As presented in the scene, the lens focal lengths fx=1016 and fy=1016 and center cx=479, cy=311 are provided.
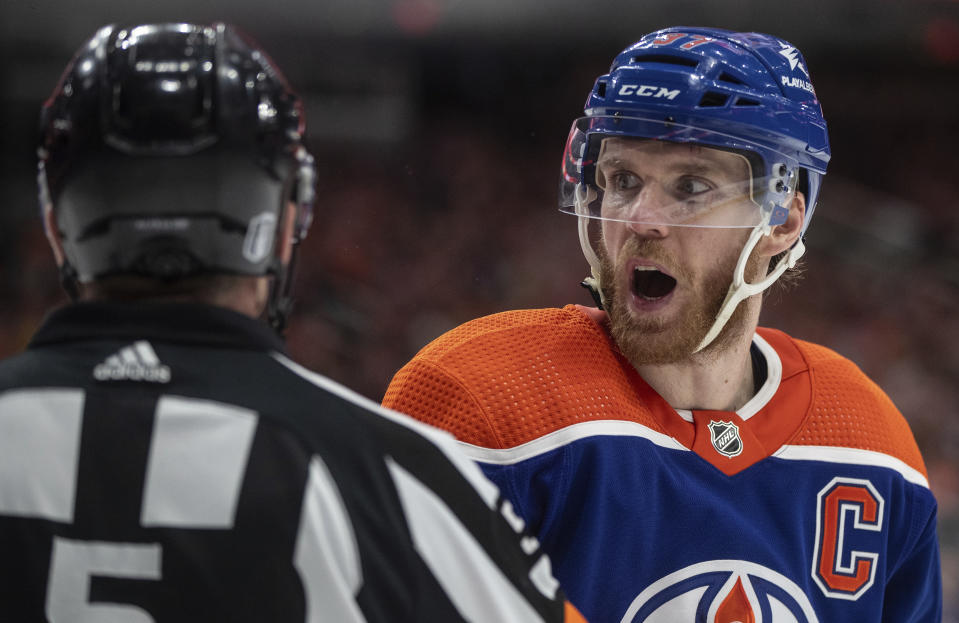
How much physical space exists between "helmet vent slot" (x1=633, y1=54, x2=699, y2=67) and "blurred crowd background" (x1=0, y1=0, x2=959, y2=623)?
4270mm

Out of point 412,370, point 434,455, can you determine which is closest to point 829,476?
point 412,370

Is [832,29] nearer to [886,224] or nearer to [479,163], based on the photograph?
[886,224]

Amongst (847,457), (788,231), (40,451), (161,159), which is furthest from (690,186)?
(40,451)

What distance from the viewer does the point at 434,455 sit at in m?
1.00

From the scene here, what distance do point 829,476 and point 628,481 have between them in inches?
14.9

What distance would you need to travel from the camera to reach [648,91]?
1624mm

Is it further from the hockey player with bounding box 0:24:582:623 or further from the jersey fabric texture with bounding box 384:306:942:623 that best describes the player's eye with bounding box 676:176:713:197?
the hockey player with bounding box 0:24:582:623

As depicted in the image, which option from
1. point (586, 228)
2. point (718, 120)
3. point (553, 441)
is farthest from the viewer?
point (586, 228)

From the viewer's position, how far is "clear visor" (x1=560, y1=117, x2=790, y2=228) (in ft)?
5.39

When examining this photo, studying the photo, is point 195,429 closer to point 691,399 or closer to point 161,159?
point 161,159

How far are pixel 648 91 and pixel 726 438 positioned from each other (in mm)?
570

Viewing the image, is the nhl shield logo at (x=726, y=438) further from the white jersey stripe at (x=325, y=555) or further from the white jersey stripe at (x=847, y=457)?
the white jersey stripe at (x=325, y=555)

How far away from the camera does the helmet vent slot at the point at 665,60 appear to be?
166 centimetres

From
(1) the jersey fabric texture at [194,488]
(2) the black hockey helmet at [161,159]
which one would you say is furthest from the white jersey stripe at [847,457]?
(2) the black hockey helmet at [161,159]
